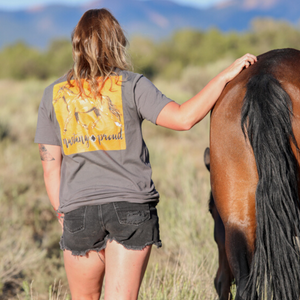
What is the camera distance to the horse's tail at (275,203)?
5.28 ft

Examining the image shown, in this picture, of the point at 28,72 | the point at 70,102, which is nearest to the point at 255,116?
the point at 70,102

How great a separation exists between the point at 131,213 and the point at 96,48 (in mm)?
764

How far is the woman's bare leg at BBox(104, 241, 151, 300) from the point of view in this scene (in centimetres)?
161

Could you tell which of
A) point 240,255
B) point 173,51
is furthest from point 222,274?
point 173,51

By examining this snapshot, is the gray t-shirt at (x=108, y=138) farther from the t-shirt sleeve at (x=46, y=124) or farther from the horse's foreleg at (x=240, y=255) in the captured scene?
the horse's foreleg at (x=240, y=255)

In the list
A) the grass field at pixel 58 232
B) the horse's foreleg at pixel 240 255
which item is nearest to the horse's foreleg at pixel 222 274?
the grass field at pixel 58 232

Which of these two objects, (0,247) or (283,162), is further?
(0,247)

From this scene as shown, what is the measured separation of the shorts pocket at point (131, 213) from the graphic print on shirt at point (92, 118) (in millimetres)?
263

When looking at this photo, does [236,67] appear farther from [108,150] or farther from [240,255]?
[240,255]

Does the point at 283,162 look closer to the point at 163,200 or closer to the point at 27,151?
the point at 163,200

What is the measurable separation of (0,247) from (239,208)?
3016mm

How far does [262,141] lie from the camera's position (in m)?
1.63

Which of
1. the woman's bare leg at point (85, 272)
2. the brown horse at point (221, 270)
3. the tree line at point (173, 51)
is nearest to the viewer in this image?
the woman's bare leg at point (85, 272)

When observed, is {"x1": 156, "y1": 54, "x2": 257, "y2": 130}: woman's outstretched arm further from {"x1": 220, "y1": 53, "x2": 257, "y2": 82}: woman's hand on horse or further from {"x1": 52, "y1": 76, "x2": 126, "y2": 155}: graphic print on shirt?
{"x1": 52, "y1": 76, "x2": 126, "y2": 155}: graphic print on shirt
